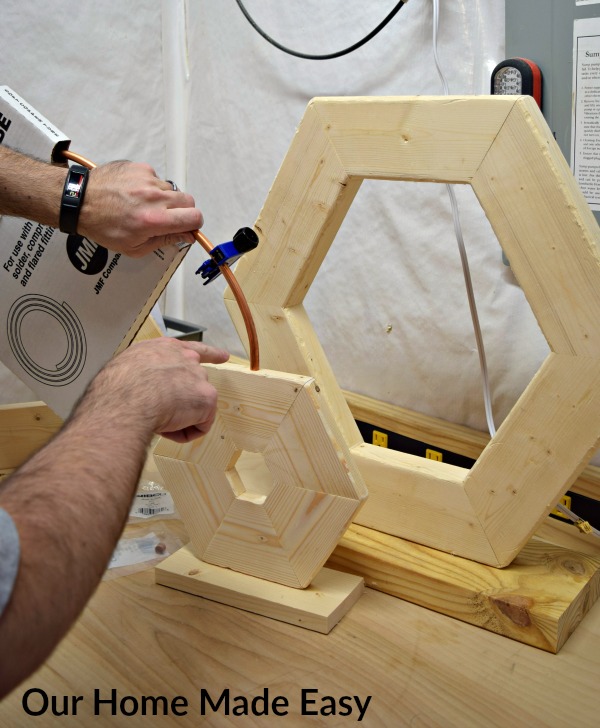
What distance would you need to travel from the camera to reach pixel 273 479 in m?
0.89

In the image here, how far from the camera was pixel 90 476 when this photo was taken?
1.82ft

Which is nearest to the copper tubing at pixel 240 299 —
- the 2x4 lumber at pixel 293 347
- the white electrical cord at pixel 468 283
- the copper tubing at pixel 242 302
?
the copper tubing at pixel 242 302

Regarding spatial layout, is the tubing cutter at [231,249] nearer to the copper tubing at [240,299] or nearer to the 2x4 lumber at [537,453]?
the copper tubing at [240,299]

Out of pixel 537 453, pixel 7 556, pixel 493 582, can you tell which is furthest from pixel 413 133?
pixel 7 556

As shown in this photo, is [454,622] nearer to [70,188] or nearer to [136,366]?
[136,366]

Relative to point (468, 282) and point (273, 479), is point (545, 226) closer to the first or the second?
point (468, 282)

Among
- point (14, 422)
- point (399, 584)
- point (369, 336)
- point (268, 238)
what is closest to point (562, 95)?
point (268, 238)

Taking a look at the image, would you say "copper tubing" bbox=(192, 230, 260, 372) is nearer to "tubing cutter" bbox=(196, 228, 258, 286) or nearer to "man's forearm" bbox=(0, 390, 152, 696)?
"tubing cutter" bbox=(196, 228, 258, 286)

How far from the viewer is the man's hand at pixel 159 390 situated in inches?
26.1

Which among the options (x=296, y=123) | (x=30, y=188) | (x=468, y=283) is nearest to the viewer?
(x=30, y=188)

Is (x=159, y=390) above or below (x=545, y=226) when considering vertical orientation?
below

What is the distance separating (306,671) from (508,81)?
71cm

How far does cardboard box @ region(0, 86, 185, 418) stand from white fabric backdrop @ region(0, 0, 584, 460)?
45 cm

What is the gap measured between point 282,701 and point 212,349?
1.15ft
